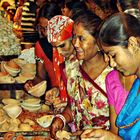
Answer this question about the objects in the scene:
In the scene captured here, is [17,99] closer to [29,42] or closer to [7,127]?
[7,127]

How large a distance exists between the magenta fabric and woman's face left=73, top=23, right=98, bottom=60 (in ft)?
1.15

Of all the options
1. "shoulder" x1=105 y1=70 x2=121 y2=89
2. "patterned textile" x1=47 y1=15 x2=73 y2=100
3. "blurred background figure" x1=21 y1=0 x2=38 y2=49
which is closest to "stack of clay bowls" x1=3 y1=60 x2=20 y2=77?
"patterned textile" x1=47 y1=15 x2=73 y2=100

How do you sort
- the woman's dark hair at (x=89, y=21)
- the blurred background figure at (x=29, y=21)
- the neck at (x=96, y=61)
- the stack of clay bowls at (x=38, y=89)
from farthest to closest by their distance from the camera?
the blurred background figure at (x=29, y=21) → the stack of clay bowls at (x=38, y=89) → the neck at (x=96, y=61) → the woman's dark hair at (x=89, y=21)

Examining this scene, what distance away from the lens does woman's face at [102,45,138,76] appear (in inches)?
68.2

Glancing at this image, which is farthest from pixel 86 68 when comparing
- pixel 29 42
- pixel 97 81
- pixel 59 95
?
pixel 29 42

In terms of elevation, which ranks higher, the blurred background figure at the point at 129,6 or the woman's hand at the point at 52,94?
the blurred background figure at the point at 129,6

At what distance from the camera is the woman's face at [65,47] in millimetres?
2703

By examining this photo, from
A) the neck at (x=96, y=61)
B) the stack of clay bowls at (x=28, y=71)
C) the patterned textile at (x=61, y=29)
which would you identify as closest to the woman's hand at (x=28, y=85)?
the stack of clay bowls at (x=28, y=71)

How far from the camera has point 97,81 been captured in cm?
241

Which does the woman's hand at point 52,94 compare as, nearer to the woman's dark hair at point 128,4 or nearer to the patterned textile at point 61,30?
the patterned textile at point 61,30

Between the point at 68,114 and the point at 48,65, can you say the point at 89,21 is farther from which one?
the point at 48,65

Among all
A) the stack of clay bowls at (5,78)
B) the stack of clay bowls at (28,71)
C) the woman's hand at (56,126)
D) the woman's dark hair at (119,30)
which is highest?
the woman's dark hair at (119,30)

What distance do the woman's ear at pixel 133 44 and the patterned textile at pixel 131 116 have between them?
0.19 meters

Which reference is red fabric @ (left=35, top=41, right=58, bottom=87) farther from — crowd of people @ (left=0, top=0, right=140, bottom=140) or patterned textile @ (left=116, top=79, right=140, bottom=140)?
patterned textile @ (left=116, top=79, right=140, bottom=140)
